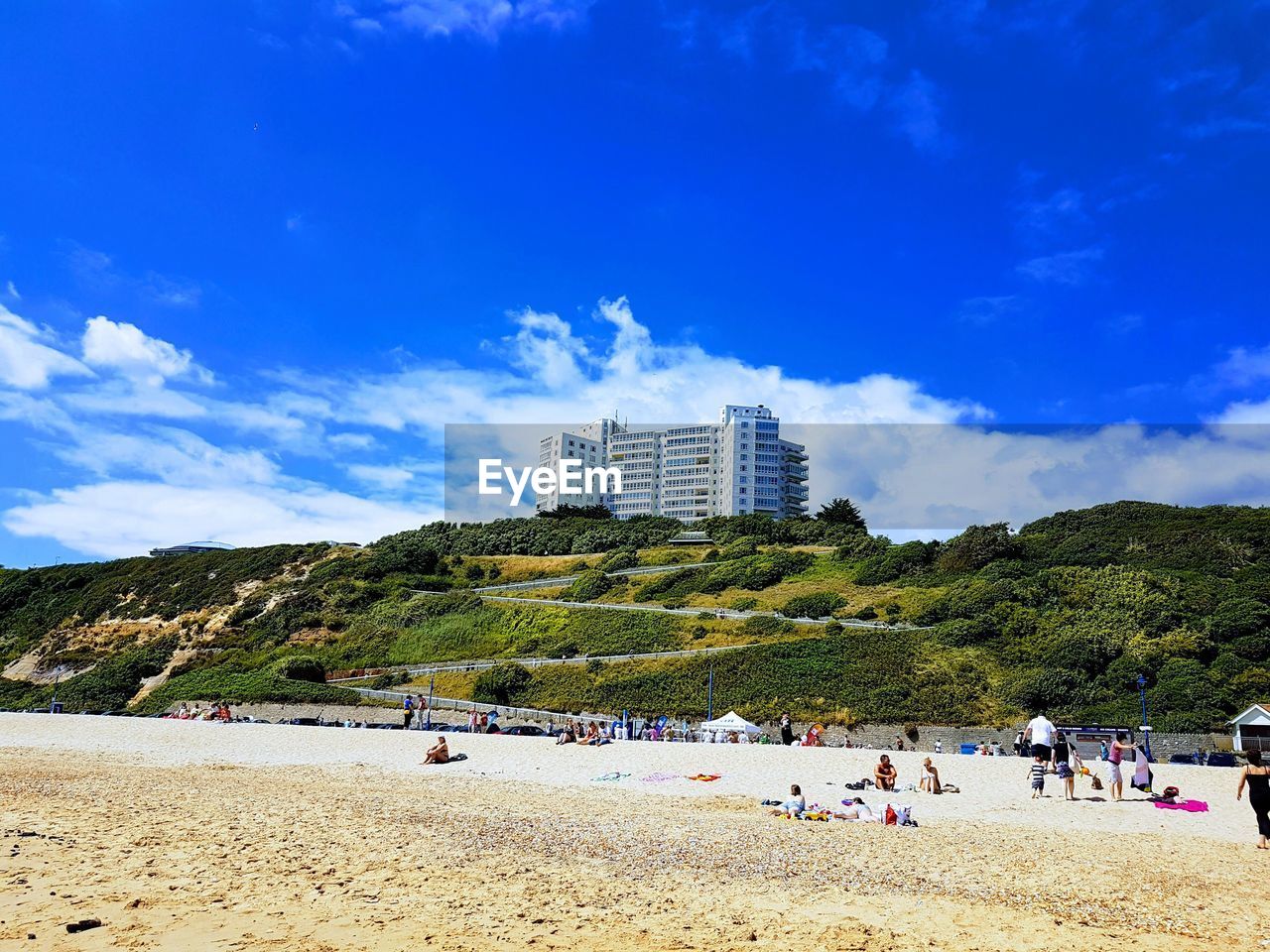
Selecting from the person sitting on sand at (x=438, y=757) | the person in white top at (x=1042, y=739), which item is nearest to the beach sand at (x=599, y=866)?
the person in white top at (x=1042, y=739)

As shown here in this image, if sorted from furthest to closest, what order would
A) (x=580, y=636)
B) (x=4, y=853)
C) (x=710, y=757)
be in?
1. (x=580, y=636)
2. (x=710, y=757)
3. (x=4, y=853)

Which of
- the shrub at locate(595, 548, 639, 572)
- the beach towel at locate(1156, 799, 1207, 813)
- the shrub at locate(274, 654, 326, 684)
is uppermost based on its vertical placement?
the shrub at locate(595, 548, 639, 572)

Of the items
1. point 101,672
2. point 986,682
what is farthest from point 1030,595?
point 101,672

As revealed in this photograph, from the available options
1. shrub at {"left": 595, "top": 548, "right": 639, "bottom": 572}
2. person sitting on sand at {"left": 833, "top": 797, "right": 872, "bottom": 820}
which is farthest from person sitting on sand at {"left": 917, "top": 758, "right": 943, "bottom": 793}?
shrub at {"left": 595, "top": 548, "right": 639, "bottom": 572}

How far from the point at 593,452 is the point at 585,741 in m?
122

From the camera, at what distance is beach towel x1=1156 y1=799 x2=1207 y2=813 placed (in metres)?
16.0

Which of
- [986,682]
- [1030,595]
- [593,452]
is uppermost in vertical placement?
[593,452]

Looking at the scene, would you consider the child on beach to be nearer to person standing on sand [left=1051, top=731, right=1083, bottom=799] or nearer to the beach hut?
person standing on sand [left=1051, top=731, right=1083, bottom=799]

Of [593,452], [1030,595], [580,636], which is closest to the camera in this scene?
[1030,595]

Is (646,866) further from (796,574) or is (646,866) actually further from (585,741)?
(796,574)

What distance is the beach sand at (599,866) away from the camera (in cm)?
812

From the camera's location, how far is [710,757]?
72.7ft

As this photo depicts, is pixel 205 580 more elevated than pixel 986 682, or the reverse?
pixel 205 580

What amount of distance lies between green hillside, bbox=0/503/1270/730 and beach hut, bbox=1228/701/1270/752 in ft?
15.6
